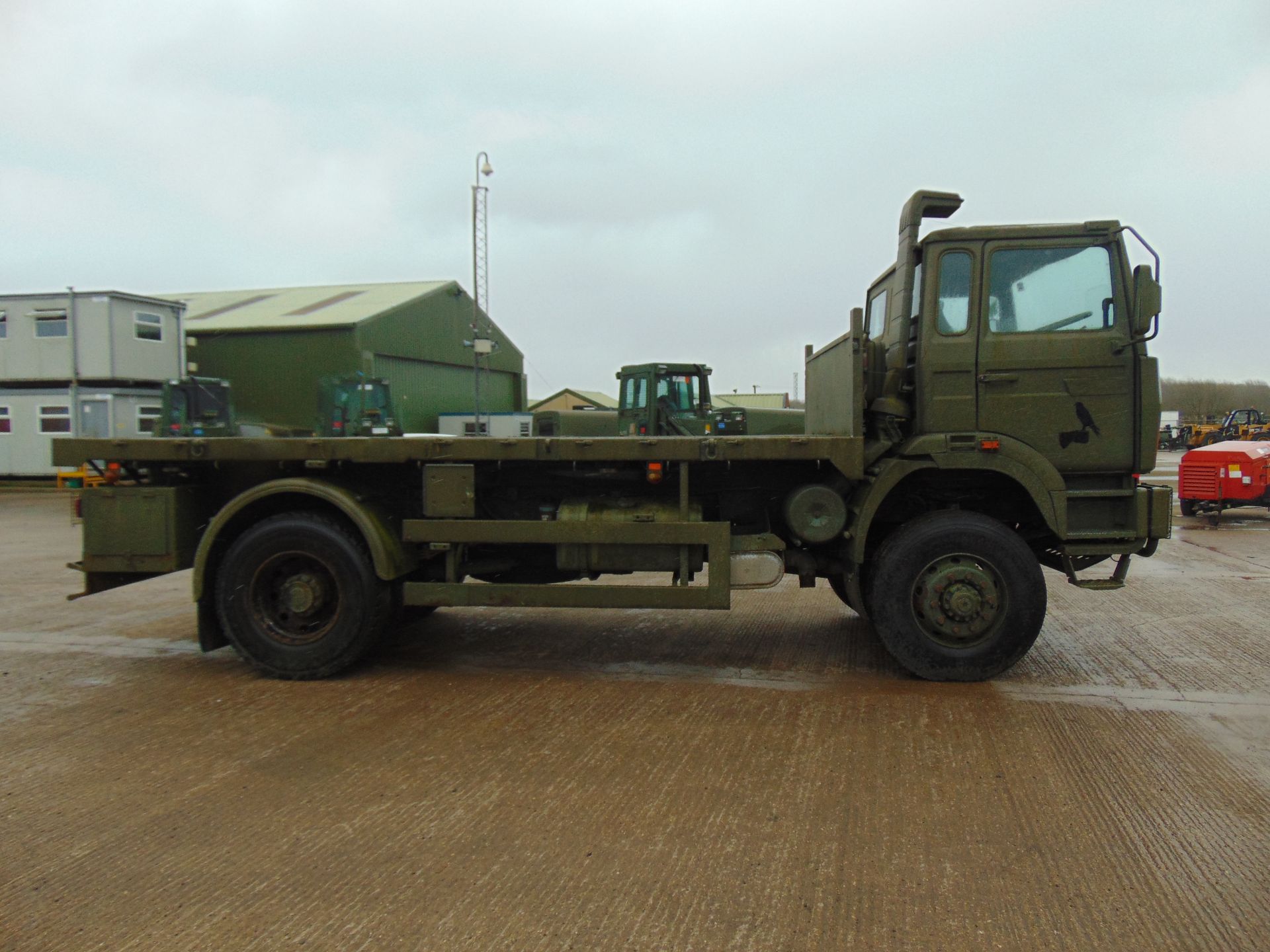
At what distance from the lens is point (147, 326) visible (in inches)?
915

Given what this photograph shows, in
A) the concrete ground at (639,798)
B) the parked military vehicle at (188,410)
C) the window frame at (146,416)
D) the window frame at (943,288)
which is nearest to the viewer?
the concrete ground at (639,798)

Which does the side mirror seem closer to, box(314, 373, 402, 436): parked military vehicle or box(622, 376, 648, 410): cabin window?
box(622, 376, 648, 410): cabin window

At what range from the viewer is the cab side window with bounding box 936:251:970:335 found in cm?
549

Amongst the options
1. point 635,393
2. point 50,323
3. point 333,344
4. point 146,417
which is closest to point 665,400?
point 635,393

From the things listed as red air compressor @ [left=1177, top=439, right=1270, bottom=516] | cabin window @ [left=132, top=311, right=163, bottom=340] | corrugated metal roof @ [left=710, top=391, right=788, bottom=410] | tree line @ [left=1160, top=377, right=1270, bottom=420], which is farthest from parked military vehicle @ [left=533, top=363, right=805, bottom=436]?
tree line @ [left=1160, top=377, right=1270, bottom=420]

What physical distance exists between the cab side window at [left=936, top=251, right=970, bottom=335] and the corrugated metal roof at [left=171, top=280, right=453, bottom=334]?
2375 centimetres

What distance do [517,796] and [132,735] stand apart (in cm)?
237

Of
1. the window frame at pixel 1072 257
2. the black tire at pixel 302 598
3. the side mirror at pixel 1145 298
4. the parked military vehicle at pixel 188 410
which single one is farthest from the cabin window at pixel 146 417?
the side mirror at pixel 1145 298

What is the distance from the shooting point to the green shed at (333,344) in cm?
2692

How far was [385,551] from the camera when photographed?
559 centimetres

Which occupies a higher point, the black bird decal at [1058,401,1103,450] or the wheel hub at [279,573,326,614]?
the black bird decal at [1058,401,1103,450]

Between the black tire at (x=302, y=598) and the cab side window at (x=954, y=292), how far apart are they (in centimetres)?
411

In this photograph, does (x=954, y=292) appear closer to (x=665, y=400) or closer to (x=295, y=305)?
(x=665, y=400)

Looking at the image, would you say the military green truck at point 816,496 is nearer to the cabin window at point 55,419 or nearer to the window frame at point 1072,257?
the window frame at point 1072,257
